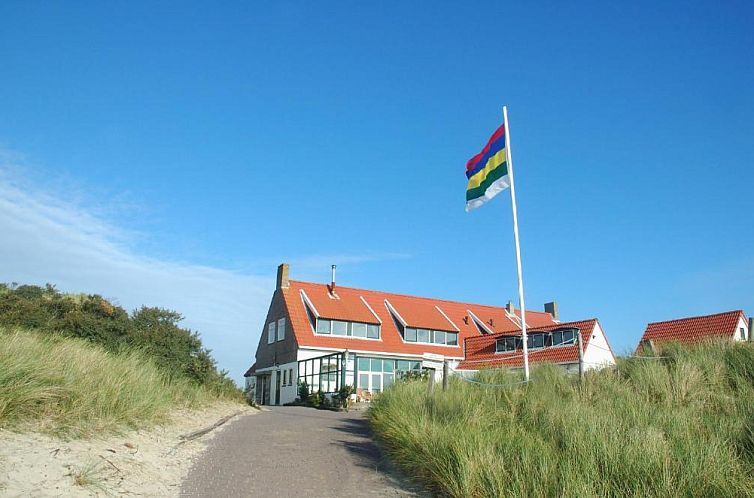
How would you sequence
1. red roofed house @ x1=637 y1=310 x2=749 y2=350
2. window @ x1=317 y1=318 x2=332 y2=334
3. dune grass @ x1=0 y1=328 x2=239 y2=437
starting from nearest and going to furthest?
dune grass @ x1=0 y1=328 x2=239 y2=437, red roofed house @ x1=637 y1=310 x2=749 y2=350, window @ x1=317 y1=318 x2=332 y2=334

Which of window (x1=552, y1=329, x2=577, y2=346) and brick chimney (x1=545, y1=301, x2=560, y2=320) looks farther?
brick chimney (x1=545, y1=301, x2=560, y2=320)

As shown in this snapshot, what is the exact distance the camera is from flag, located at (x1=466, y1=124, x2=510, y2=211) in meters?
15.2

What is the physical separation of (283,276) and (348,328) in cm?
553

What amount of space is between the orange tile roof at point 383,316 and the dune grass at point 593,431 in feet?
85.6

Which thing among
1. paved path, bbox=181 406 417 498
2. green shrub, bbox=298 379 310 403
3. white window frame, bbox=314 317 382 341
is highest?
white window frame, bbox=314 317 382 341

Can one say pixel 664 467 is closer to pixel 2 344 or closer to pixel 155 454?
pixel 155 454

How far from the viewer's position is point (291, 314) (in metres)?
39.4

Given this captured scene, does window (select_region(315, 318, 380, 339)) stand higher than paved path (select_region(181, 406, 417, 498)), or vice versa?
window (select_region(315, 318, 380, 339))

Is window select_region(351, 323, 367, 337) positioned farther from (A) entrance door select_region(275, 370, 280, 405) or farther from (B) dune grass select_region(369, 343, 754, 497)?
(B) dune grass select_region(369, 343, 754, 497)

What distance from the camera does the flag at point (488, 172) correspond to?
15188mm

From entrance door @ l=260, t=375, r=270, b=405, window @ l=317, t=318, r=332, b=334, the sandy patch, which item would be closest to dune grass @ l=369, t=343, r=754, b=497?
the sandy patch

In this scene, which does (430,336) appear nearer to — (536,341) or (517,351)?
(517,351)

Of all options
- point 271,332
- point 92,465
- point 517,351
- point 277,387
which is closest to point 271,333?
point 271,332

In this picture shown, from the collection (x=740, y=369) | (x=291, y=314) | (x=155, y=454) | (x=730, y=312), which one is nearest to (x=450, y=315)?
(x=291, y=314)
